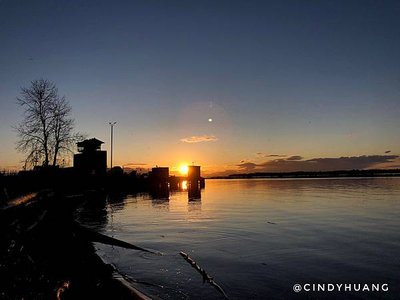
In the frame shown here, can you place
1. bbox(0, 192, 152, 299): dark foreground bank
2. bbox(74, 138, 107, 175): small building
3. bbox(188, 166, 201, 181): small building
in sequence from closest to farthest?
bbox(0, 192, 152, 299): dark foreground bank → bbox(74, 138, 107, 175): small building → bbox(188, 166, 201, 181): small building

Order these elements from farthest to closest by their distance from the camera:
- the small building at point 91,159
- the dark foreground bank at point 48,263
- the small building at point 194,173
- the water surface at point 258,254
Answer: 1. the small building at point 194,173
2. the small building at point 91,159
3. the water surface at point 258,254
4. the dark foreground bank at point 48,263

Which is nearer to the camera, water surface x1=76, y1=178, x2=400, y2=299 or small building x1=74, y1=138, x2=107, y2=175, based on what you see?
water surface x1=76, y1=178, x2=400, y2=299

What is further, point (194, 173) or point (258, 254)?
point (194, 173)

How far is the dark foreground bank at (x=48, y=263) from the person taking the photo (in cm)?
756

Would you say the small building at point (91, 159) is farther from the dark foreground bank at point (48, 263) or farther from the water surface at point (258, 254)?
the dark foreground bank at point (48, 263)

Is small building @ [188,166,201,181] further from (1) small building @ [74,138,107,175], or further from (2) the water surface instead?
(2) the water surface

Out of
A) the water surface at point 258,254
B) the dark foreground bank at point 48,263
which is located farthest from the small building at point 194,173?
the dark foreground bank at point 48,263

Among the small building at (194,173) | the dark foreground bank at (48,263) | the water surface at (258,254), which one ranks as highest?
the small building at (194,173)

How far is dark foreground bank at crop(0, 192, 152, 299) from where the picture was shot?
756 cm

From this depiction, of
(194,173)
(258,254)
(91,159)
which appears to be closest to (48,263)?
(258,254)

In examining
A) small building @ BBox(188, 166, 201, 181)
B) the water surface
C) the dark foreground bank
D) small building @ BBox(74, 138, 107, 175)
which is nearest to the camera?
the dark foreground bank

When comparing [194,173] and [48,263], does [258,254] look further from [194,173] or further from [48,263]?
[194,173]

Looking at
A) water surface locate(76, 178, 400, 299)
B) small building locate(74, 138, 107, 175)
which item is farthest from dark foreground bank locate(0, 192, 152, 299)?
small building locate(74, 138, 107, 175)

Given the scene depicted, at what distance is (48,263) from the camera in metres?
11.7
